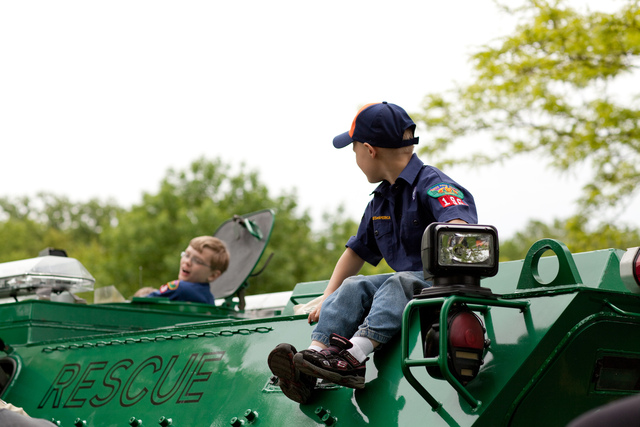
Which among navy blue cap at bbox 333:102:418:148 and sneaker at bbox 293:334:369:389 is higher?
navy blue cap at bbox 333:102:418:148

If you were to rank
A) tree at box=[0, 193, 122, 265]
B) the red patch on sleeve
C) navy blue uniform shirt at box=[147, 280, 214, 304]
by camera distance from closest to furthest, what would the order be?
the red patch on sleeve → navy blue uniform shirt at box=[147, 280, 214, 304] → tree at box=[0, 193, 122, 265]

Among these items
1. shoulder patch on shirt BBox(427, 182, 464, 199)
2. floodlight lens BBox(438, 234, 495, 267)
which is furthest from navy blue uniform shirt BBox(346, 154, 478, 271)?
floodlight lens BBox(438, 234, 495, 267)

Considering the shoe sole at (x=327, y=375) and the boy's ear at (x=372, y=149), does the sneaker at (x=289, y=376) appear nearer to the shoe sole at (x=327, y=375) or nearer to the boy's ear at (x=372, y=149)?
the shoe sole at (x=327, y=375)

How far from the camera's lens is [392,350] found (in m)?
3.07

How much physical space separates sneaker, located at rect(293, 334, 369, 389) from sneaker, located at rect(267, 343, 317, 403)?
0.12 meters

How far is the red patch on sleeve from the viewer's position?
320 cm

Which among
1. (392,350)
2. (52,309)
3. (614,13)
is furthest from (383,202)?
(614,13)

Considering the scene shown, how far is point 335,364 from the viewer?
289 cm

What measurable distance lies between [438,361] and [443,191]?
3.21 ft

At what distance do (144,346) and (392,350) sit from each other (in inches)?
59.4

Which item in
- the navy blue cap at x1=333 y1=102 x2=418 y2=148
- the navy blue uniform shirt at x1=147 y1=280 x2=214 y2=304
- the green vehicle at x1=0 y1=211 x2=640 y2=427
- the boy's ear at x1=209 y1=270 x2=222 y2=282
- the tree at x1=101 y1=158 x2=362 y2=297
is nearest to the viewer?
the green vehicle at x1=0 y1=211 x2=640 y2=427

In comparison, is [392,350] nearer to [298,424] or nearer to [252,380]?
[298,424]

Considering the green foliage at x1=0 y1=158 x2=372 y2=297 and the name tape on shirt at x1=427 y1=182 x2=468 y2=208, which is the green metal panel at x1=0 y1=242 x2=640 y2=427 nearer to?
the name tape on shirt at x1=427 y1=182 x2=468 y2=208

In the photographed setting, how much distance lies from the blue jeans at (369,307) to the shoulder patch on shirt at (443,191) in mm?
321
